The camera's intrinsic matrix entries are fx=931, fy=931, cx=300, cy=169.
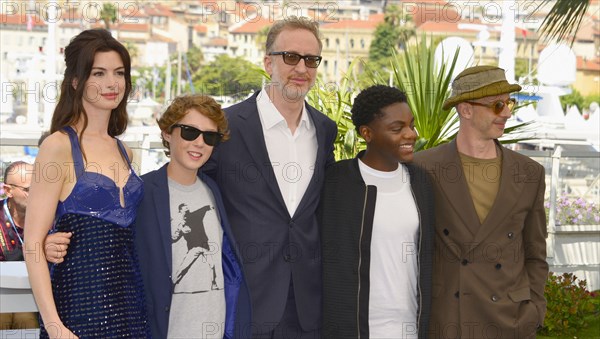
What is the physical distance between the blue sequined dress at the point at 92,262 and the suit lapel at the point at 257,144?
2.20 ft

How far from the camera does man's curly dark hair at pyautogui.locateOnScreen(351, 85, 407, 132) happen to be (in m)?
3.55

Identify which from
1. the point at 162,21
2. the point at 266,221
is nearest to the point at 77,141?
the point at 266,221

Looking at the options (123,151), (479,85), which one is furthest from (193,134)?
(479,85)

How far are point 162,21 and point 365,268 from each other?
141317mm

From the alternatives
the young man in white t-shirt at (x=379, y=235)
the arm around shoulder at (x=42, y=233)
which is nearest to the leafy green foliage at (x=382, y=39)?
the young man in white t-shirt at (x=379, y=235)

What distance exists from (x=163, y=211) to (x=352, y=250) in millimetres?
708

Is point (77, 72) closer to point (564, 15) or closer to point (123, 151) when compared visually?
point (123, 151)

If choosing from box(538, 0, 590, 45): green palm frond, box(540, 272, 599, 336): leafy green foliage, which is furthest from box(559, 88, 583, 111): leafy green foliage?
box(538, 0, 590, 45): green palm frond

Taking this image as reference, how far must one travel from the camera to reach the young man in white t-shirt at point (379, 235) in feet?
11.1

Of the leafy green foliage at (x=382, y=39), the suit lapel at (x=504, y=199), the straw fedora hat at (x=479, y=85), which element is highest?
the leafy green foliage at (x=382, y=39)

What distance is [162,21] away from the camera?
5561 inches

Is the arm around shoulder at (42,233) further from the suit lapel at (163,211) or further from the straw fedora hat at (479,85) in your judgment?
the straw fedora hat at (479,85)

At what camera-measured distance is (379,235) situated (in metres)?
3.40

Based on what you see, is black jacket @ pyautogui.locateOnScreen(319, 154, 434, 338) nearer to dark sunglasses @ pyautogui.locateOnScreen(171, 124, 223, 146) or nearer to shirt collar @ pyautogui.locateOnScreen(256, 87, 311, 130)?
shirt collar @ pyautogui.locateOnScreen(256, 87, 311, 130)
